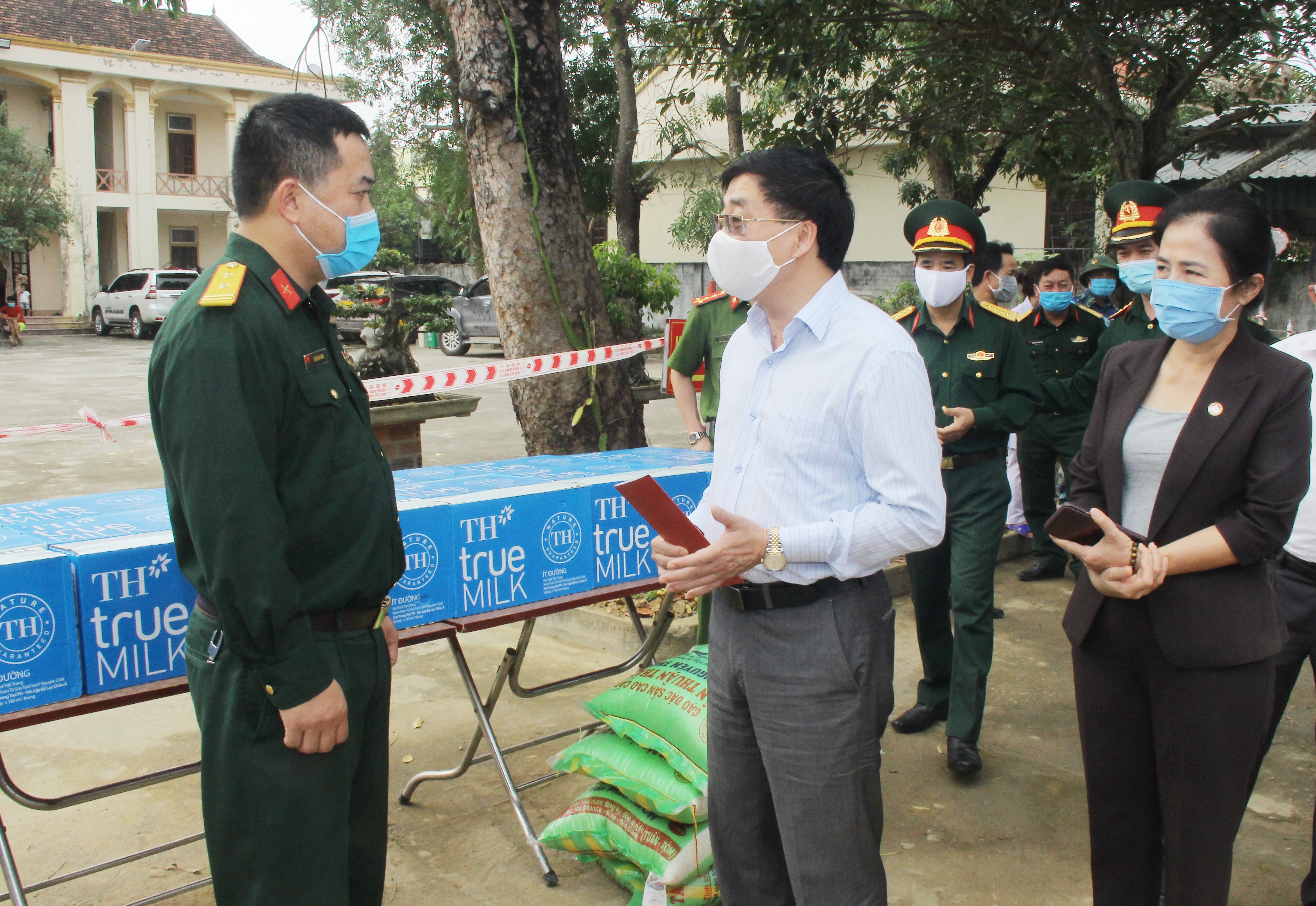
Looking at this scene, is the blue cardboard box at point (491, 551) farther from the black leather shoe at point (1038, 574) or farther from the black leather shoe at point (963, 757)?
the black leather shoe at point (1038, 574)

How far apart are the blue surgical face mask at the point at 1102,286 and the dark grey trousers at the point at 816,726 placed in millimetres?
4907

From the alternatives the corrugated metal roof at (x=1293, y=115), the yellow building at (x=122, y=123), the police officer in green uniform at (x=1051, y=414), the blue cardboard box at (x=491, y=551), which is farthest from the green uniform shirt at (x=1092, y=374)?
the yellow building at (x=122, y=123)

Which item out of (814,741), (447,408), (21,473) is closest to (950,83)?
(447,408)

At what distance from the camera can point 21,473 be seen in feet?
29.7

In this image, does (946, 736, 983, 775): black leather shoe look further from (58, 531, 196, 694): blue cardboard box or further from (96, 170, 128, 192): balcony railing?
(96, 170, 128, 192): balcony railing

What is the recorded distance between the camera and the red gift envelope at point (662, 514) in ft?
5.94

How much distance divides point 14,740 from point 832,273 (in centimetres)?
351

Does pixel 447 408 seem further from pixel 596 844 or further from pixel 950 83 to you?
pixel 596 844

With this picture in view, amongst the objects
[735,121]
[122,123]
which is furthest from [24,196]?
[735,121]

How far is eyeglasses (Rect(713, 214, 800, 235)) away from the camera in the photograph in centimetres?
204

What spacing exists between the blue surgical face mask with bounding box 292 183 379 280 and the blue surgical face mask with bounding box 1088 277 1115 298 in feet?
17.3

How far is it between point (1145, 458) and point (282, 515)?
171 cm

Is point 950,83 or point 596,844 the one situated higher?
point 950,83

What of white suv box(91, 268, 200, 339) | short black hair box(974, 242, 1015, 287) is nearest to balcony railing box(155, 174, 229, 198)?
white suv box(91, 268, 200, 339)
